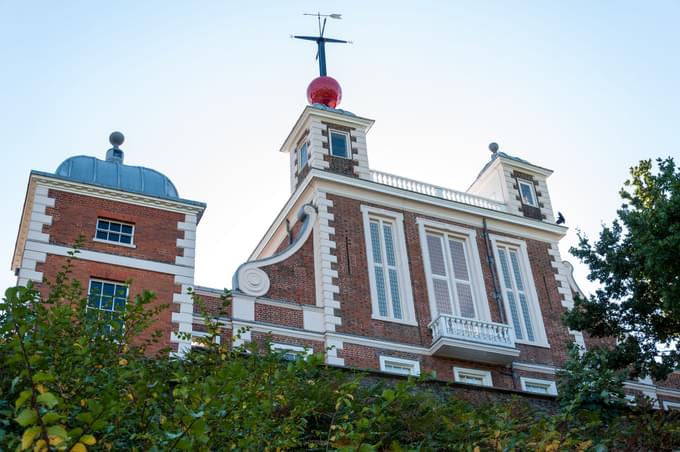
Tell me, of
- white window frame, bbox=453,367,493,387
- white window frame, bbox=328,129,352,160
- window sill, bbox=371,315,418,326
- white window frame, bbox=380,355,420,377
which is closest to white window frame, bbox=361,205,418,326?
window sill, bbox=371,315,418,326

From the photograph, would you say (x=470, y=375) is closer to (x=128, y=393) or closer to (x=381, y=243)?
(x=381, y=243)

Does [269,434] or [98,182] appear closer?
[269,434]

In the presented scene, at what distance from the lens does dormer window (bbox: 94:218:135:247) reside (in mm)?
22391

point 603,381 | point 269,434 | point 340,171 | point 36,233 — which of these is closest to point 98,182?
point 36,233

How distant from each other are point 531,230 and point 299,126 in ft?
31.5

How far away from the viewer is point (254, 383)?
9.44 meters

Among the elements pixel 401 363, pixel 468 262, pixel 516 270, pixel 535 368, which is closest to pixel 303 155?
pixel 468 262

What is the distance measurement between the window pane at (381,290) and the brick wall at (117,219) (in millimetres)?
6934

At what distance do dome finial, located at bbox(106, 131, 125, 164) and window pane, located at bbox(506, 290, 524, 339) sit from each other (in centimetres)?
1403

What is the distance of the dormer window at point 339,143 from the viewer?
29.4 m

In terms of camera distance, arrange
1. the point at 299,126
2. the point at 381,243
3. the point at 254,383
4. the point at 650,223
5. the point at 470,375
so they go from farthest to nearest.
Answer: the point at 299,126, the point at 381,243, the point at 470,375, the point at 650,223, the point at 254,383

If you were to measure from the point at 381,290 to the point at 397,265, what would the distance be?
1.27 metres

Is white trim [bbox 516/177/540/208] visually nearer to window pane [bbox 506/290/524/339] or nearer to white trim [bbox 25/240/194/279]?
window pane [bbox 506/290/524/339]

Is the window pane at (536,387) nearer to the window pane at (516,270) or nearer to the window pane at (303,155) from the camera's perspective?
the window pane at (516,270)
